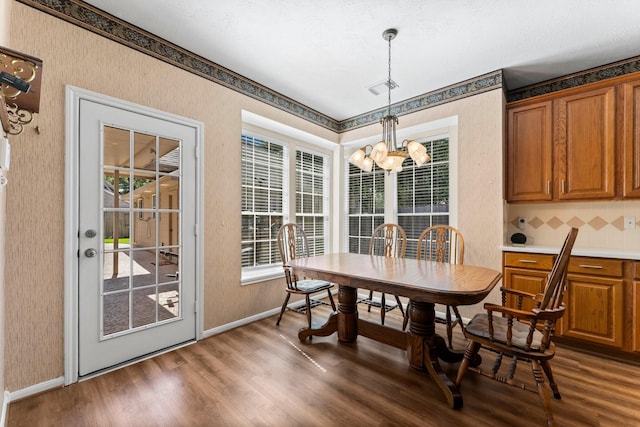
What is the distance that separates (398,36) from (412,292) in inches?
82.1

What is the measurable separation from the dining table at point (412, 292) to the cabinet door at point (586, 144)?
147 cm

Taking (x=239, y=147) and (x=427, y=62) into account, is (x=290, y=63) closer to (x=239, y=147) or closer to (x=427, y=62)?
(x=239, y=147)

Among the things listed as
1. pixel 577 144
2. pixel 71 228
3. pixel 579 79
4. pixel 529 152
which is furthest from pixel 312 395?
pixel 579 79

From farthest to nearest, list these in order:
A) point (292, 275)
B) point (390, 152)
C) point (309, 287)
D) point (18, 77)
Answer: point (309, 287) → point (292, 275) → point (390, 152) → point (18, 77)

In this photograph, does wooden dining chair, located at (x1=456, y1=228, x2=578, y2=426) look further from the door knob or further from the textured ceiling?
the door knob

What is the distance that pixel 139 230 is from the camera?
243cm

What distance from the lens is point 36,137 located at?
192 cm

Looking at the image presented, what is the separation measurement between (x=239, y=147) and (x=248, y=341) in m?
1.98

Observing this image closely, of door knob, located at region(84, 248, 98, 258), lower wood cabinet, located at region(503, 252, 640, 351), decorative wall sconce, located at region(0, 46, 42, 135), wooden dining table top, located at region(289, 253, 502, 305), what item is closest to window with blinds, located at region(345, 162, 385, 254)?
wooden dining table top, located at region(289, 253, 502, 305)

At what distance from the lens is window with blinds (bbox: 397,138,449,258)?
12.0ft

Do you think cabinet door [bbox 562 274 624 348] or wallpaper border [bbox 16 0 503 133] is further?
cabinet door [bbox 562 274 624 348]

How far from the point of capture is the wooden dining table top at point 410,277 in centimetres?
167

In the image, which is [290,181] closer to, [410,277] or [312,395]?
[410,277]

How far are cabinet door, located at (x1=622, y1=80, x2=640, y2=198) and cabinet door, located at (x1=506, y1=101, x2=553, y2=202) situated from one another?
1.72ft
